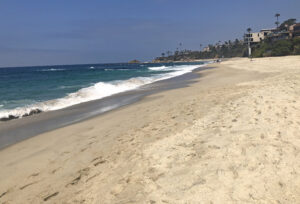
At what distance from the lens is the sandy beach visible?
2840mm

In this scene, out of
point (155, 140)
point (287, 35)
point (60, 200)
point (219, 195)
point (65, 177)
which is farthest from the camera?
point (287, 35)

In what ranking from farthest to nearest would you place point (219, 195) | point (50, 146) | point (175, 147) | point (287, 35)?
point (287, 35), point (50, 146), point (175, 147), point (219, 195)

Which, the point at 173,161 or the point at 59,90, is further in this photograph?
the point at 59,90

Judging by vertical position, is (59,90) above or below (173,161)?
above

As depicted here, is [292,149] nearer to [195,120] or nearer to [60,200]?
[195,120]

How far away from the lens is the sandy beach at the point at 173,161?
2.84m

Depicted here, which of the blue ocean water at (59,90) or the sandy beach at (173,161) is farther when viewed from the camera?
the blue ocean water at (59,90)

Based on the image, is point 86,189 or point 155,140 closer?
point 86,189

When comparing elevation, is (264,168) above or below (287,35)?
below

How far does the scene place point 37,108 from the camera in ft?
36.6

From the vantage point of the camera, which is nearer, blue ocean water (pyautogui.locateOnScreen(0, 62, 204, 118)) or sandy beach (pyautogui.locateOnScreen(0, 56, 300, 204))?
sandy beach (pyautogui.locateOnScreen(0, 56, 300, 204))

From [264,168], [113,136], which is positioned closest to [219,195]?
[264,168]

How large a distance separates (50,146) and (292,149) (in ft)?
A: 17.5

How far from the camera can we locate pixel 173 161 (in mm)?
3727
